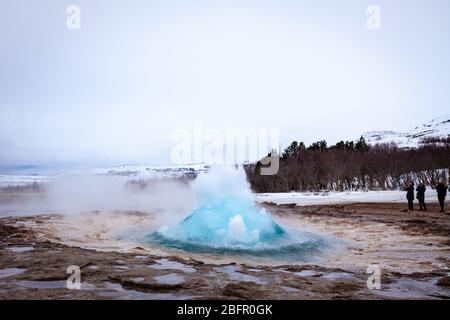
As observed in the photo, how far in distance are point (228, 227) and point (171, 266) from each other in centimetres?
436

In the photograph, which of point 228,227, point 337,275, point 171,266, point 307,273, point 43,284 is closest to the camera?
point 43,284

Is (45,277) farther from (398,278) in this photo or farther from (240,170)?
(240,170)

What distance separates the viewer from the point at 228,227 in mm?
10711

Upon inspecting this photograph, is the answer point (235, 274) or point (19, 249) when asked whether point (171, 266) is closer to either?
point (235, 274)

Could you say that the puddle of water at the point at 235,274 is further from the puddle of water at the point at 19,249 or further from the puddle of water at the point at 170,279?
the puddle of water at the point at 19,249

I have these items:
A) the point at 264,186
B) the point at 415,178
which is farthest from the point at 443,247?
the point at 264,186

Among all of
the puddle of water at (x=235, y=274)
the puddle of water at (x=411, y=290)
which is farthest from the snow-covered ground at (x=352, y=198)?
the puddle of water at (x=411, y=290)

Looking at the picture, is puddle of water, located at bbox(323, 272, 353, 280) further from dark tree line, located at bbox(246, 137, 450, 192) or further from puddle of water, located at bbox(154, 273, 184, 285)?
dark tree line, located at bbox(246, 137, 450, 192)

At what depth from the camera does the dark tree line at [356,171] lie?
4875cm

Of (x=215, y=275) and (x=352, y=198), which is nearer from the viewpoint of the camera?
(x=215, y=275)

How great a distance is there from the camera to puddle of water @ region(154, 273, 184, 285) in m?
5.17

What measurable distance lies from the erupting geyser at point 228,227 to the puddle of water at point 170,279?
3693 millimetres

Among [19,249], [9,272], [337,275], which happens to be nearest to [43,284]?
[9,272]

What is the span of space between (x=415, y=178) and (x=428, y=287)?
5103 centimetres
